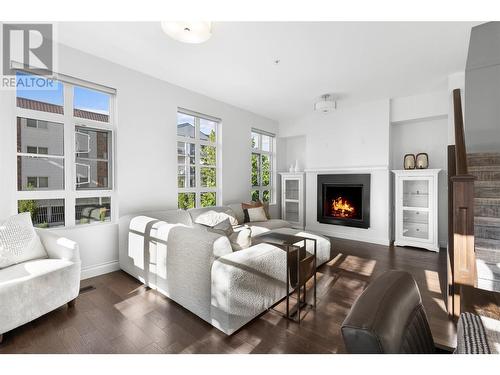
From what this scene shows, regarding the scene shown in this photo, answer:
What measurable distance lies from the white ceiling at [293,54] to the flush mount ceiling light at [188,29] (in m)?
0.29

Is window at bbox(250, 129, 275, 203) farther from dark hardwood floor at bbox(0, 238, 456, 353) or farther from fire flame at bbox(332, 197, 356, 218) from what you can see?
dark hardwood floor at bbox(0, 238, 456, 353)

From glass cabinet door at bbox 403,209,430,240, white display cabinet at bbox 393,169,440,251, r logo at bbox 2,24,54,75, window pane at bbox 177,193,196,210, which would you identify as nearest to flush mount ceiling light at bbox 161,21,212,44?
r logo at bbox 2,24,54,75

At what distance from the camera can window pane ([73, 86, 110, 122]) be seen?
295 cm

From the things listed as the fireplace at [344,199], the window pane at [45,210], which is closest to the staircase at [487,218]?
the fireplace at [344,199]

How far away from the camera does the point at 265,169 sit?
6.03 meters

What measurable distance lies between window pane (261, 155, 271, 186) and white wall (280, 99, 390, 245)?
879mm

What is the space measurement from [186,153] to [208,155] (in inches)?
19.7

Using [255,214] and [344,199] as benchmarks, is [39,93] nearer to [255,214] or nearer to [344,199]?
[255,214]

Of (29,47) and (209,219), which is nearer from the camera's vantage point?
(29,47)

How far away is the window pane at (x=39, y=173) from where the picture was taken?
2.58m

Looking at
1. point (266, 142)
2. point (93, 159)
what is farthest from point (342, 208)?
point (93, 159)

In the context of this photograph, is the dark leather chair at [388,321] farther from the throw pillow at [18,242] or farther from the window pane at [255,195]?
the window pane at [255,195]
